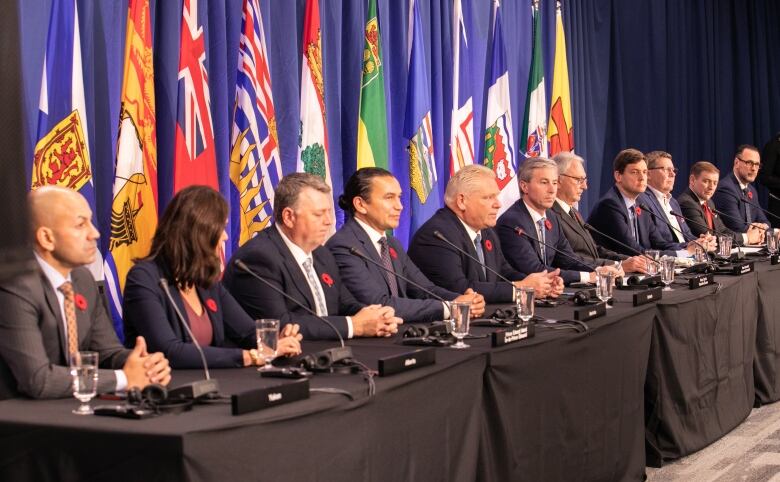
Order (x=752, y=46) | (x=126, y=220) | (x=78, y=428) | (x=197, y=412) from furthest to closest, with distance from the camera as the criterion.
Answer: (x=752, y=46), (x=126, y=220), (x=197, y=412), (x=78, y=428)

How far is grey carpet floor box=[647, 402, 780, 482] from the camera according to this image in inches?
141

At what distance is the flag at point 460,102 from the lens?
6199mm

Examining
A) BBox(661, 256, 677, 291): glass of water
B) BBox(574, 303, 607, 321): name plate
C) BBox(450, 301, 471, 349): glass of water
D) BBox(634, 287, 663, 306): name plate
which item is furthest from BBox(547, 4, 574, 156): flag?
BBox(450, 301, 471, 349): glass of water

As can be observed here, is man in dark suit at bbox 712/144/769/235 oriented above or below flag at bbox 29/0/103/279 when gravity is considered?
below

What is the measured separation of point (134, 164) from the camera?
3801mm

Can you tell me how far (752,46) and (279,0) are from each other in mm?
7163

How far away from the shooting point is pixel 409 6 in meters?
6.08

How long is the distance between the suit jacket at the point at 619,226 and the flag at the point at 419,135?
1.03 meters

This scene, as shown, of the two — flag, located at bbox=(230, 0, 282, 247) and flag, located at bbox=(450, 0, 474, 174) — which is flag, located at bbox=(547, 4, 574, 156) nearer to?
flag, located at bbox=(450, 0, 474, 174)

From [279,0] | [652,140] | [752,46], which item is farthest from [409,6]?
[752,46]

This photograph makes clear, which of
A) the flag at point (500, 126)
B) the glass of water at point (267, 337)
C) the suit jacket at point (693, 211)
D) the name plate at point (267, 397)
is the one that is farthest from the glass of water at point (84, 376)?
the suit jacket at point (693, 211)

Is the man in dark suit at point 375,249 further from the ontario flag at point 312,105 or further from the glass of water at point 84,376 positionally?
the glass of water at point 84,376

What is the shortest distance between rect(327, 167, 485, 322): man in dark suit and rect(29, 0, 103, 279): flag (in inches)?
37.8

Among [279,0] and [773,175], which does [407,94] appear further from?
[773,175]
